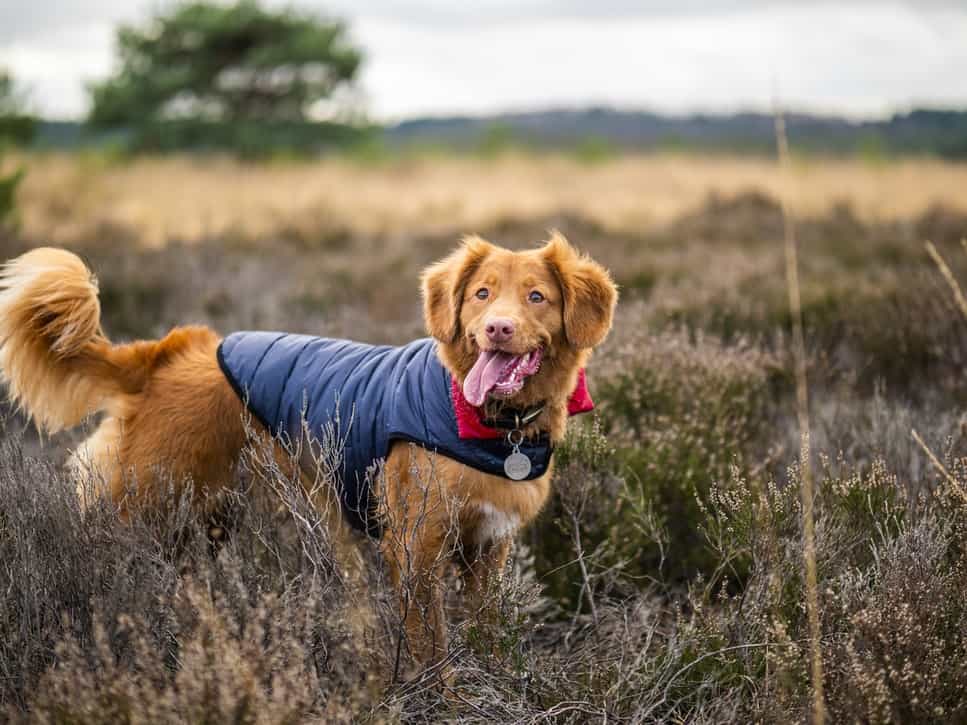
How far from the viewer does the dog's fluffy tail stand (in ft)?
10.6

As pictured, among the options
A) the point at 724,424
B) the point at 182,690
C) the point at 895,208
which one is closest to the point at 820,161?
the point at 895,208

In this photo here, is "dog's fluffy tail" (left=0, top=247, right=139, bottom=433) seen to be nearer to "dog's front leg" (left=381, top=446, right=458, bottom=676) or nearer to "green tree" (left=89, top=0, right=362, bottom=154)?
"dog's front leg" (left=381, top=446, right=458, bottom=676)

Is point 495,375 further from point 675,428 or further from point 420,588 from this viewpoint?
point 675,428

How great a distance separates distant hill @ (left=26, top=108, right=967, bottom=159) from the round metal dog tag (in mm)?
4470

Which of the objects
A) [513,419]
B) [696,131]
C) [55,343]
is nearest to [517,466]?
[513,419]

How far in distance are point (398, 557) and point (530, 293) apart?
3.60ft

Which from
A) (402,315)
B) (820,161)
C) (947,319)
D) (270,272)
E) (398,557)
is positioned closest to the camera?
(398,557)

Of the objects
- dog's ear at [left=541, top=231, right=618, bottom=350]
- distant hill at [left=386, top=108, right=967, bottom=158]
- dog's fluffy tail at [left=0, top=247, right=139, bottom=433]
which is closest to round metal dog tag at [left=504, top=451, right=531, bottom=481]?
dog's ear at [left=541, top=231, right=618, bottom=350]

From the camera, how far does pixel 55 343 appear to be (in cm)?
327

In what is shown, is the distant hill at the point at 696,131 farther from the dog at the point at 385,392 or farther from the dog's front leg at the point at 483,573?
the dog's front leg at the point at 483,573

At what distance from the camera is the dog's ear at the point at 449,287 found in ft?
10.4

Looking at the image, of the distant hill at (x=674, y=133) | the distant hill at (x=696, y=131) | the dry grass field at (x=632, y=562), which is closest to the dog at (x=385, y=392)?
the dry grass field at (x=632, y=562)

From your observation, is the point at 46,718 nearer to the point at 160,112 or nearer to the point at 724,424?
the point at 724,424

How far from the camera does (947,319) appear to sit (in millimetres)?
5590
